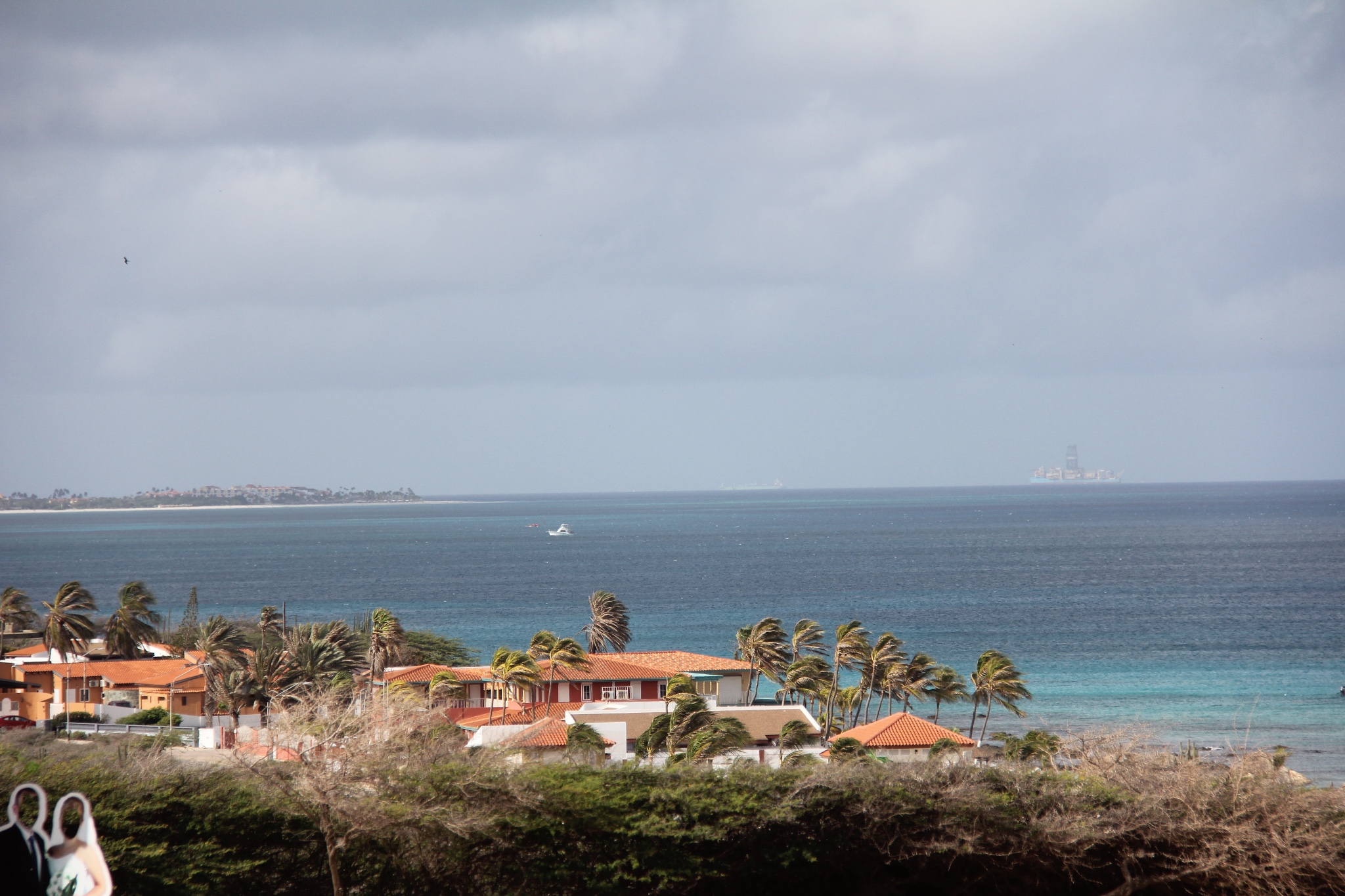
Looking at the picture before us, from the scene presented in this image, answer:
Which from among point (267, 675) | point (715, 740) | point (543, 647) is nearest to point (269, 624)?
point (267, 675)

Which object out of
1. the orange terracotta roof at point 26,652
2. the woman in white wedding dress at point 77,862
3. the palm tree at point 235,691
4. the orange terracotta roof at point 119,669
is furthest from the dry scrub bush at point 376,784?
the orange terracotta roof at point 26,652

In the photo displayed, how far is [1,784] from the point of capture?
707 inches

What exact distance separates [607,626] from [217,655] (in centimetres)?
1893

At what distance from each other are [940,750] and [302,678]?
26131 millimetres

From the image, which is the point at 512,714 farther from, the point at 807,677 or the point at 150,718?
the point at 150,718

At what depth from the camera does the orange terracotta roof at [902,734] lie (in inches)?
1379

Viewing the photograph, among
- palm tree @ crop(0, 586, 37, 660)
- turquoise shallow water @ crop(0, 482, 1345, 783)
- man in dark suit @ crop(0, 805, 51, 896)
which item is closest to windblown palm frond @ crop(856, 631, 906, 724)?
turquoise shallow water @ crop(0, 482, 1345, 783)

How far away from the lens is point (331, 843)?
19422 millimetres

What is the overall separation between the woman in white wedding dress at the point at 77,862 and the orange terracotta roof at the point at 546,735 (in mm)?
22878

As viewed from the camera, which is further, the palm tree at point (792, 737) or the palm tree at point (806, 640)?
the palm tree at point (806, 640)

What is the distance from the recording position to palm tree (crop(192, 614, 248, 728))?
46125 mm

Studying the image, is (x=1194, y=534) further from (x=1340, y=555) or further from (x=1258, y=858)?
Answer: (x=1258, y=858)

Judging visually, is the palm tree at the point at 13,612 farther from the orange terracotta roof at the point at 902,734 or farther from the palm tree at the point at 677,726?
the orange terracotta roof at the point at 902,734

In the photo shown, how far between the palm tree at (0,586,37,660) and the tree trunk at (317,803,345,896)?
46.7 metres
